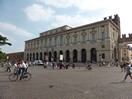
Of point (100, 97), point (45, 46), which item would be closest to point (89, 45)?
point (45, 46)

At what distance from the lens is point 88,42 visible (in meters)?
56.6

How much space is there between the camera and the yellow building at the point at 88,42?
51269mm

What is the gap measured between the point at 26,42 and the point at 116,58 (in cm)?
5942

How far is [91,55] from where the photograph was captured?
183 ft

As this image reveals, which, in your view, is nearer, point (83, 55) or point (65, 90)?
point (65, 90)

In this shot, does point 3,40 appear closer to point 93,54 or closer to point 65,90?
point 93,54

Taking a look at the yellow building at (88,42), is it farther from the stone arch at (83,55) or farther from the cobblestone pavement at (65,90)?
the cobblestone pavement at (65,90)

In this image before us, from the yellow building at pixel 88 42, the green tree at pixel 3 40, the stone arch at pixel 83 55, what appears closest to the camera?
the green tree at pixel 3 40

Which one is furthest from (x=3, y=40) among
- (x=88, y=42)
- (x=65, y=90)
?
(x=65, y=90)

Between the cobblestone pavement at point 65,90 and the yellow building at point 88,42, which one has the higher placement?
the yellow building at point 88,42

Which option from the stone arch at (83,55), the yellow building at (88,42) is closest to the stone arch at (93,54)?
the yellow building at (88,42)

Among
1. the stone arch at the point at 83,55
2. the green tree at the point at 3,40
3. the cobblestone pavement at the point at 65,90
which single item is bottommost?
the cobblestone pavement at the point at 65,90

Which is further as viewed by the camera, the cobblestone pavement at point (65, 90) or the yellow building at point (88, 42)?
the yellow building at point (88, 42)

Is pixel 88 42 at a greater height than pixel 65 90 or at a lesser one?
greater
